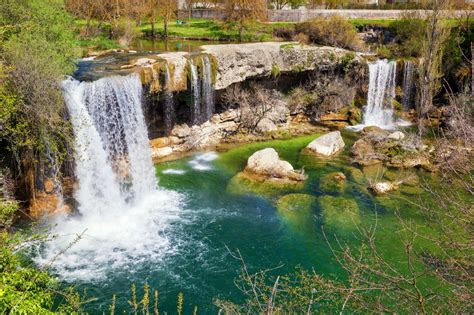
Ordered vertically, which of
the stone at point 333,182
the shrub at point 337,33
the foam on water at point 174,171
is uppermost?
the shrub at point 337,33

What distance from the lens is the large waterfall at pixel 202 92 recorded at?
22828 millimetres

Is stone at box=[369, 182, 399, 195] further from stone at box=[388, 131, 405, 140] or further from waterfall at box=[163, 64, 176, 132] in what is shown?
waterfall at box=[163, 64, 176, 132]

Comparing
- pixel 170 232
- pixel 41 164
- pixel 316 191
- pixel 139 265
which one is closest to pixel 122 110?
pixel 41 164

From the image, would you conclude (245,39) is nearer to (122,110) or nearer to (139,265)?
(122,110)

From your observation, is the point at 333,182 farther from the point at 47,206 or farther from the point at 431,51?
the point at 47,206

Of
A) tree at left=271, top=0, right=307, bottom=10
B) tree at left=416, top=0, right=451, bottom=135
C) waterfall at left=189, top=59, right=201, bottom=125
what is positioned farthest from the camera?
tree at left=271, top=0, right=307, bottom=10

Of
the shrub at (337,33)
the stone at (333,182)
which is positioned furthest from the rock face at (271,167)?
the shrub at (337,33)

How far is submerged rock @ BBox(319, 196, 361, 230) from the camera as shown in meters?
15.7

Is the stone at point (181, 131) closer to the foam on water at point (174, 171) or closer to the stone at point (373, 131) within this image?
the foam on water at point (174, 171)

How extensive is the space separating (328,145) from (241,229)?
9.48 metres

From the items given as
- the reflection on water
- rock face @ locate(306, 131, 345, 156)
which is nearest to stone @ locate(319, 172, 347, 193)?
rock face @ locate(306, 131, 345, 156)

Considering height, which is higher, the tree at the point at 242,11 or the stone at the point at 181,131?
the tree at the point at 242,11

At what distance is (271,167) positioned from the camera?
19.8 meters

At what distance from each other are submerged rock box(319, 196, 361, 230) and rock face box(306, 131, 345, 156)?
5.39 metres
